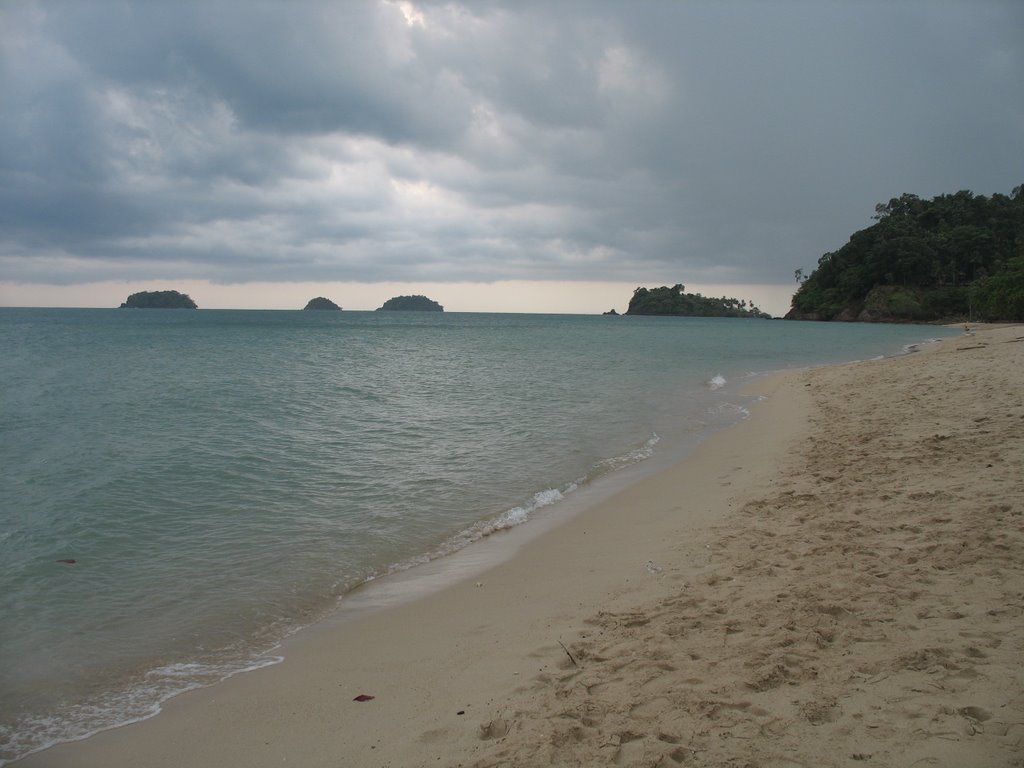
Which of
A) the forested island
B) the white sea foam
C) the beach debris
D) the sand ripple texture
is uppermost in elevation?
the forested island

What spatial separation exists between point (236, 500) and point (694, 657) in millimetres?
8218

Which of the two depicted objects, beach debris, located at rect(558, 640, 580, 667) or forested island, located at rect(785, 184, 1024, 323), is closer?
beach debris, located at rect(558, 640, 580, 667)

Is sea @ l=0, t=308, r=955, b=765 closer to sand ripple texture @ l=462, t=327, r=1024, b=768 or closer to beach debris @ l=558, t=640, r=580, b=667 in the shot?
beach debris @ l=558, t=640, r=580, b=667

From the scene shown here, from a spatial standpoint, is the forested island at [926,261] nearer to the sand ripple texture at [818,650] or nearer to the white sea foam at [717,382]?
the white sea foam at [717,382]

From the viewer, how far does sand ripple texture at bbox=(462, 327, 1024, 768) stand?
3.08 m

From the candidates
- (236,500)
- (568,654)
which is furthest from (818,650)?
(236,500)

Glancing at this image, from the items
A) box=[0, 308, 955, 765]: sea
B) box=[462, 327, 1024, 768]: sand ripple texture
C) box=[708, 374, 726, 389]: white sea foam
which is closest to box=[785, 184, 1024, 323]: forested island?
box=[708, 374, 726, 389]: white sea foam

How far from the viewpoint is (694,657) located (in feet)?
13.4

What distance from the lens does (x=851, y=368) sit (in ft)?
84.2

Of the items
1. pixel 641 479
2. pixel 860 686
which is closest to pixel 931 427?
pixel 641 479

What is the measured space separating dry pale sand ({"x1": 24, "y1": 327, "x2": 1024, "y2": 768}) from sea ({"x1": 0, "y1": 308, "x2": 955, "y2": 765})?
0.83 m

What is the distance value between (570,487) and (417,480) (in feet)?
9.11

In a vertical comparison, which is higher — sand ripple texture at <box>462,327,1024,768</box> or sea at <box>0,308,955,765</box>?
sand ripple texture at <box>462,327,1024,768</box>

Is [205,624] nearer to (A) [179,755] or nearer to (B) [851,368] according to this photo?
(A) [179,755]
